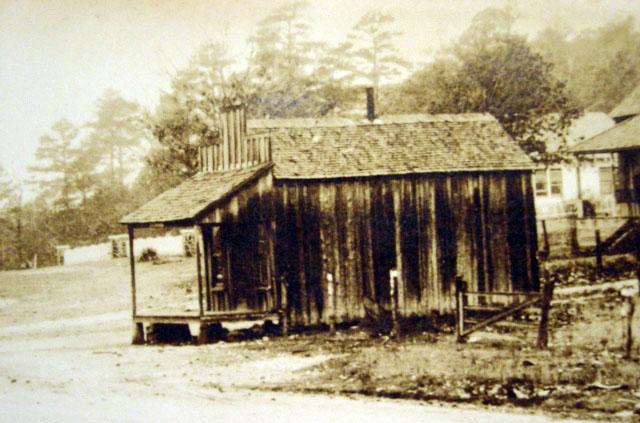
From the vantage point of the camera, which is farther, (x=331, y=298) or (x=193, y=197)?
(x=331, y=298)

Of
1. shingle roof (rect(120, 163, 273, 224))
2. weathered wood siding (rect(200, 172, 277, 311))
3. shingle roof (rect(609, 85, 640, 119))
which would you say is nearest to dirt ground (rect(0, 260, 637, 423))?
weathered wood siding (rect(200, 172, 277, 311))

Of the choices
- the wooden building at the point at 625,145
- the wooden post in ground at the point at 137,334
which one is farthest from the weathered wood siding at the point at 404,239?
the wooden post in ground at the point at 137,334

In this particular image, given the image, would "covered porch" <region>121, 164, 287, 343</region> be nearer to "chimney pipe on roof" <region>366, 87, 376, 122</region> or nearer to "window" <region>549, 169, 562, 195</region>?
"chimney pipe on roof" <region>366, 87, 376, 122</region>

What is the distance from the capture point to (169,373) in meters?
10.6

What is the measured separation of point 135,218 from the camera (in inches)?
547

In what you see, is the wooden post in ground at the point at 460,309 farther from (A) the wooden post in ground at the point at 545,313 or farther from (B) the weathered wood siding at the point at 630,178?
(B) the weathered wood siding at the point at 630,178

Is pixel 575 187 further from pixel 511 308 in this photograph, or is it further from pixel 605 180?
pixel 511 308

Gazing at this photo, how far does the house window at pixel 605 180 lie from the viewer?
27372 mm

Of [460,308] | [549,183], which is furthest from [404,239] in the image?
[549,183]

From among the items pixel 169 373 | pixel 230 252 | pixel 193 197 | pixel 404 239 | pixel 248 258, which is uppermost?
pixel 193 197

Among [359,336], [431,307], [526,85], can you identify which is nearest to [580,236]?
[526,85]

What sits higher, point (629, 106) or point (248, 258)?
point (629, 106)

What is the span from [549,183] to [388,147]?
1617 cm

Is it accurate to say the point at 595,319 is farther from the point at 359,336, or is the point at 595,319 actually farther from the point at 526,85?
the point at 526,85
